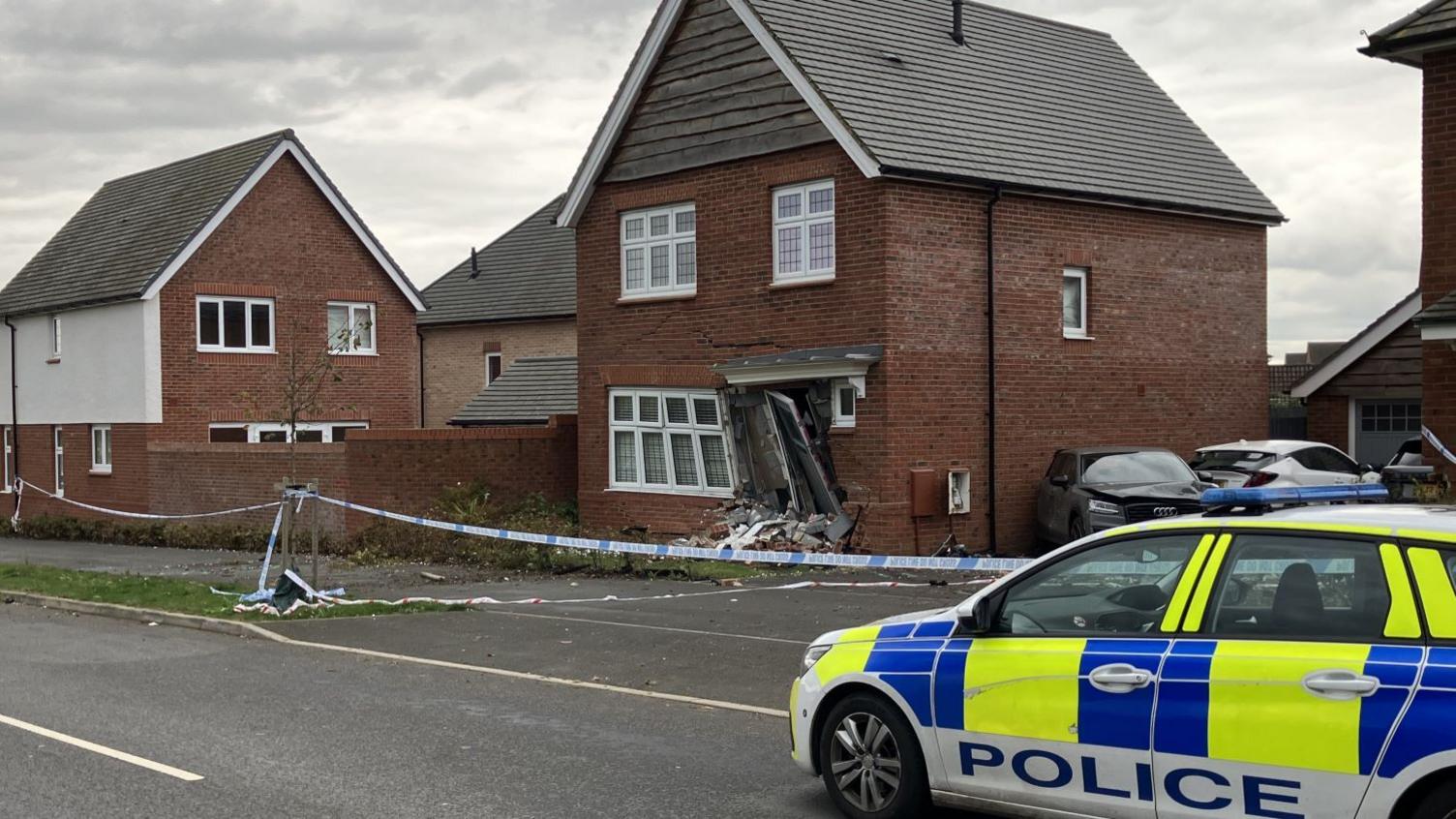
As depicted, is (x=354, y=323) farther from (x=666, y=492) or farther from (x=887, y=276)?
(x=887, y=276)

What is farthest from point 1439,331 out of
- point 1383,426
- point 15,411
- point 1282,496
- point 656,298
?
point 15,411

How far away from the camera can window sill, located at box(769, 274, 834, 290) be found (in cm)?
1969

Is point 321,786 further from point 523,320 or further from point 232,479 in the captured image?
point 523,320

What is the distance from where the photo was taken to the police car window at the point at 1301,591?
5.30 metres

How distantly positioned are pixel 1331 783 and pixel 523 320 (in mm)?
31563

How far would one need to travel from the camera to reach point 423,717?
9.36 meters

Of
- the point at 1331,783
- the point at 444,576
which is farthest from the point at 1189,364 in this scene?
the point at 1331,783

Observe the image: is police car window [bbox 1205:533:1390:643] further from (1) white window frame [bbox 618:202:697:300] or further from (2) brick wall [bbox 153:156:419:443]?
(2) brick wall [bbox 153:156:419:443]

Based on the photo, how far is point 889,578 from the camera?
57.2ft

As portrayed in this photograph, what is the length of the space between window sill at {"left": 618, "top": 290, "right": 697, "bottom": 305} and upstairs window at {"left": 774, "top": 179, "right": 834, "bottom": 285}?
1664mm

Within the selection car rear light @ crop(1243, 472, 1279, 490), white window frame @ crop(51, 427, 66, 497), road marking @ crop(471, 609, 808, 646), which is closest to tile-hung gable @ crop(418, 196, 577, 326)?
white window frame @ crop(51, 427, 66, 497)

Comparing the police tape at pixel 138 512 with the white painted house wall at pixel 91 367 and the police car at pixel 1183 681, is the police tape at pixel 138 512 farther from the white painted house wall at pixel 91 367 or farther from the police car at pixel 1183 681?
the police car at pixel 1183 681

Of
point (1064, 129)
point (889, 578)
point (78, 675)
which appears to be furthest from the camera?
point (1064, 129)

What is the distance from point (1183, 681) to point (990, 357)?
48.5ft
